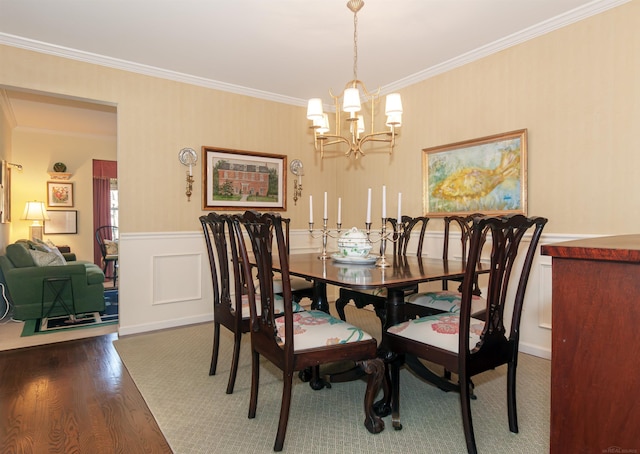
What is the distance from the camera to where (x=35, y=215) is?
227 inches

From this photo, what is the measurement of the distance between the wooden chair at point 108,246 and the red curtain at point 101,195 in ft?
0.32

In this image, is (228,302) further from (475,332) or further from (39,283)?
(39,283)

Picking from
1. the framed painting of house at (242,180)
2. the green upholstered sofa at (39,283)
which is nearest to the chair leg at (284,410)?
the framed painting of house at (242,180)

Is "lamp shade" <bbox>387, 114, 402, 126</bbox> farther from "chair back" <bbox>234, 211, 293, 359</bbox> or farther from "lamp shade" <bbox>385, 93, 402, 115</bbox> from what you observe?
"chair back" <bbox>234, 211, 293, 359</bbox>

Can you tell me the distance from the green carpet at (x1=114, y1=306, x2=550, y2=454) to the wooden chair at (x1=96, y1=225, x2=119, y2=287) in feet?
11.9

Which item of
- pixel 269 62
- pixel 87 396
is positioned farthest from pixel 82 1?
pixel 87 396

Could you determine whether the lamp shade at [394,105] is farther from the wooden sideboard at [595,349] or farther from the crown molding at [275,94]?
the wooden sideboard at [595,349]

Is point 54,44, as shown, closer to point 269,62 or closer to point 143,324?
point 269,62

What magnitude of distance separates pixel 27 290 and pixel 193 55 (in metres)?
2.77

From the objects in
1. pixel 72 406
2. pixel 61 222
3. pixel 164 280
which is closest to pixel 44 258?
pixel 164 280

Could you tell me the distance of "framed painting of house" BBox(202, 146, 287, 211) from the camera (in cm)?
388

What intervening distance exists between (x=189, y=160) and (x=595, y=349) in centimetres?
364

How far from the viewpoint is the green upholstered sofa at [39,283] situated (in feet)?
12.2

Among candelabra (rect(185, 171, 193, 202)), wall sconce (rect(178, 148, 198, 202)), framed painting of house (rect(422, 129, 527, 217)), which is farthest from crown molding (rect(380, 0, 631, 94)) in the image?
candelabra (rect(185, 171, 193, 202))
